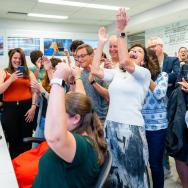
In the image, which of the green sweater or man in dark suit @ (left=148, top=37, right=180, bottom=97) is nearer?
the green sweater

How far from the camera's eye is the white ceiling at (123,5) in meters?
5.85

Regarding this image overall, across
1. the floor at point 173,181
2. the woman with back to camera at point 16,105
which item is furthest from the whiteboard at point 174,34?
the woman with back to camera at point 16,105

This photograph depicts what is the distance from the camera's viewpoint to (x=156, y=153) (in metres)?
2.04

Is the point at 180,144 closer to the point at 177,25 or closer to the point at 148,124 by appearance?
the point at 148,124

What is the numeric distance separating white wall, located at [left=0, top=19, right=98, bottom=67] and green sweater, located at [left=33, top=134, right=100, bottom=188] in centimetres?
689

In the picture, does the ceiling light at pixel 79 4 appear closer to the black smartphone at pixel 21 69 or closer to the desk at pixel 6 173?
the black smartphone at pixel 21 69

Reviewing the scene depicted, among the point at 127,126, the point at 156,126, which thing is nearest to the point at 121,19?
the point at 127,126

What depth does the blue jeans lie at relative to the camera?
204cm

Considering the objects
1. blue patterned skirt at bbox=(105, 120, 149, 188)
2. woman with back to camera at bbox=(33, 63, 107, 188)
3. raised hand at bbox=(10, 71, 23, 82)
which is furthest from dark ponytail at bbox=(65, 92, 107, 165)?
raised hand at bbox=(10, 71, 23, 82)

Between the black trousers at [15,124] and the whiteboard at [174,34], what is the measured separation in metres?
4.74

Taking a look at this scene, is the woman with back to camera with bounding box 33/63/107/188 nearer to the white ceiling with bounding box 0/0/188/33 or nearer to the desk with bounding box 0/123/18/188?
the desk with bounding box 0/123/18/188

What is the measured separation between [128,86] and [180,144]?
2.11 ft

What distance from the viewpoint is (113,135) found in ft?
6.01

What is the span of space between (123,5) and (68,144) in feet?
18.6
